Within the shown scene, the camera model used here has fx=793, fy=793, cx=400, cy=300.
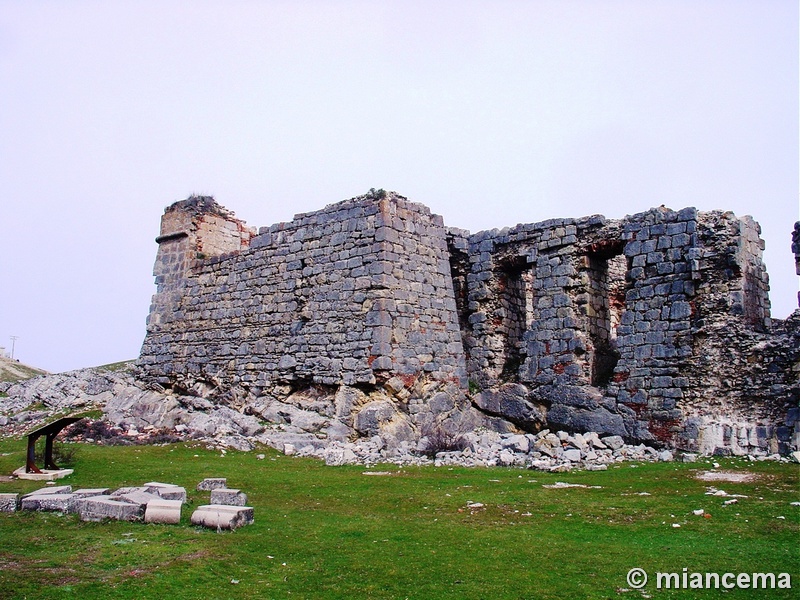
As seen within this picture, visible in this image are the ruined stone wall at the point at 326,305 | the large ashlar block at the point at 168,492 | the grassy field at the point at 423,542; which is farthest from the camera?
the ruined stone wall at the point at 326,305

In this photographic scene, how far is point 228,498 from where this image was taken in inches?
351

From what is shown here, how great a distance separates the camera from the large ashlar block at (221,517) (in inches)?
308

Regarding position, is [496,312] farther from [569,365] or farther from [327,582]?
[327,582]

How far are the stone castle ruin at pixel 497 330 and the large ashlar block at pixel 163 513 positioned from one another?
7.12 metres

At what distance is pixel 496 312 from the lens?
17469 millimetres

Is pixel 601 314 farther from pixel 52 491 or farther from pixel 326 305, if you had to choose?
pixel 52 491

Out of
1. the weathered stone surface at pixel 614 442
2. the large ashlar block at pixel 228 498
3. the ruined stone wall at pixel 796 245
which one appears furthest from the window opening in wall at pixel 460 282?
the large ashlar block at pixel 228 498

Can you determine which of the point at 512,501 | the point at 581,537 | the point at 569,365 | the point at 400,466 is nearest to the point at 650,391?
the point at 569,365

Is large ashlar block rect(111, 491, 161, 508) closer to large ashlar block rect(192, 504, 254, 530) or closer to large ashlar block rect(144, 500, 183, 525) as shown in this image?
large ashlar block rect(144, 500, 183, 525)

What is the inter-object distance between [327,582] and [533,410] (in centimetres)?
1058

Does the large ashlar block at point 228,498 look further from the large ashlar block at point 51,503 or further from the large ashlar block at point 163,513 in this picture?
the large ashlar block at point 51,503

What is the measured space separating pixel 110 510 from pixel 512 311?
37.1ft

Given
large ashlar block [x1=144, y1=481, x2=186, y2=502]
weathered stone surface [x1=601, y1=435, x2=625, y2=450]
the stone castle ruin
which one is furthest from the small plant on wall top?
large ashlar block [x1=144, y1=481, x2=186, y2=502]

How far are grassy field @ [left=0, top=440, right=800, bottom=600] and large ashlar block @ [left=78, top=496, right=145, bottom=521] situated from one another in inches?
6.1
